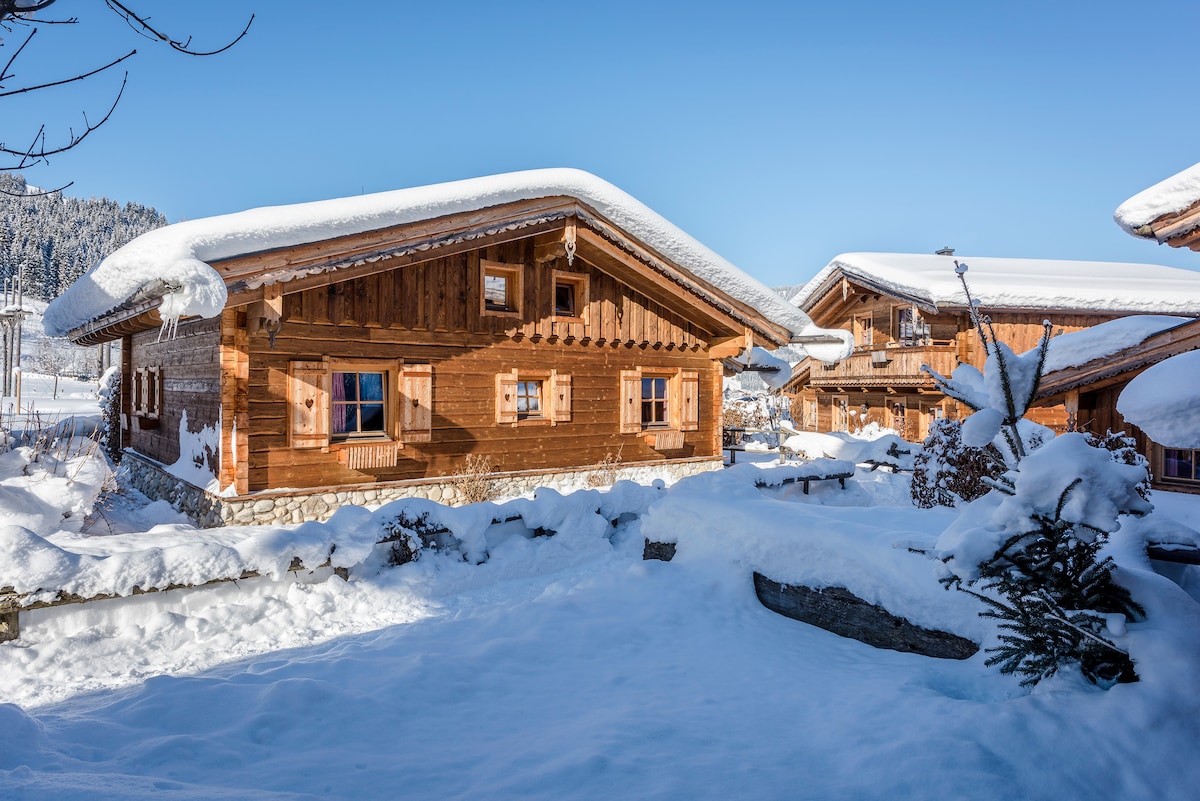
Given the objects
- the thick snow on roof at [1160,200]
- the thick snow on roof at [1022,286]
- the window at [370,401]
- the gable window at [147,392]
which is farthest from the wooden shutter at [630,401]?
the thick snow on roof at [1022,286]

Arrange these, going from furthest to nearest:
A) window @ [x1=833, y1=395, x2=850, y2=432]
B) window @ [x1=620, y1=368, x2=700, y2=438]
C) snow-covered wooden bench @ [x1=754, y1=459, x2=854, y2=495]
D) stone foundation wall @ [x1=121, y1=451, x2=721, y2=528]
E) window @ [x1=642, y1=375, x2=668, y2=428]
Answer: window @ [x1=833, y1=395, x2=850, y2=432], window @ [x1=642, y1=375, x2=668, y2=428], window @ [x1=620, y1=368, x2=700, y2=438], snow-covered wooden bench @ [x1=754, y1=459, x2=854, y2=495], stone foundation wall @ [x1=121, y1=451, x2=721, y2=528]

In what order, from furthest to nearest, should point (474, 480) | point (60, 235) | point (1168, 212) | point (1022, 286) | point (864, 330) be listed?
point (60, 235)
point (864, 330)
point (1022, 286)
point (474, 480)
point (1168, 212)

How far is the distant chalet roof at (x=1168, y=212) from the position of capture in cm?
525

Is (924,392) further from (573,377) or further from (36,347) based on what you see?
(36,347)

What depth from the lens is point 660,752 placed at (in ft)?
10.0

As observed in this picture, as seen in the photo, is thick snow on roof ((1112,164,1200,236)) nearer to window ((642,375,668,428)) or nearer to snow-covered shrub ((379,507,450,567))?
snow-covered shrub ((379,507,450,567))

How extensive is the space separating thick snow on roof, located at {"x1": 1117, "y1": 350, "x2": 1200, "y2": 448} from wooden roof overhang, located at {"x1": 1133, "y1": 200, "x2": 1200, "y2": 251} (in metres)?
4.09

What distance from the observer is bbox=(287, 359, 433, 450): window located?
9547 millimetres

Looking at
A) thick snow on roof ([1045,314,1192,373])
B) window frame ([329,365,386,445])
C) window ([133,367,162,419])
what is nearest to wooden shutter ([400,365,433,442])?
window frame ([329,365,386,445])

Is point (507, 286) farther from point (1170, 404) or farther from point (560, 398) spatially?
point (1170, 404)

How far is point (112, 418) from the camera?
15336 millimetres

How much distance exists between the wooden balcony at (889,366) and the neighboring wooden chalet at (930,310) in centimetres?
4

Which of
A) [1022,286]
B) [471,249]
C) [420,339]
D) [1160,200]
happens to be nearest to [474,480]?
[420,339]

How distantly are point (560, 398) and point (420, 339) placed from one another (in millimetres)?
2804
